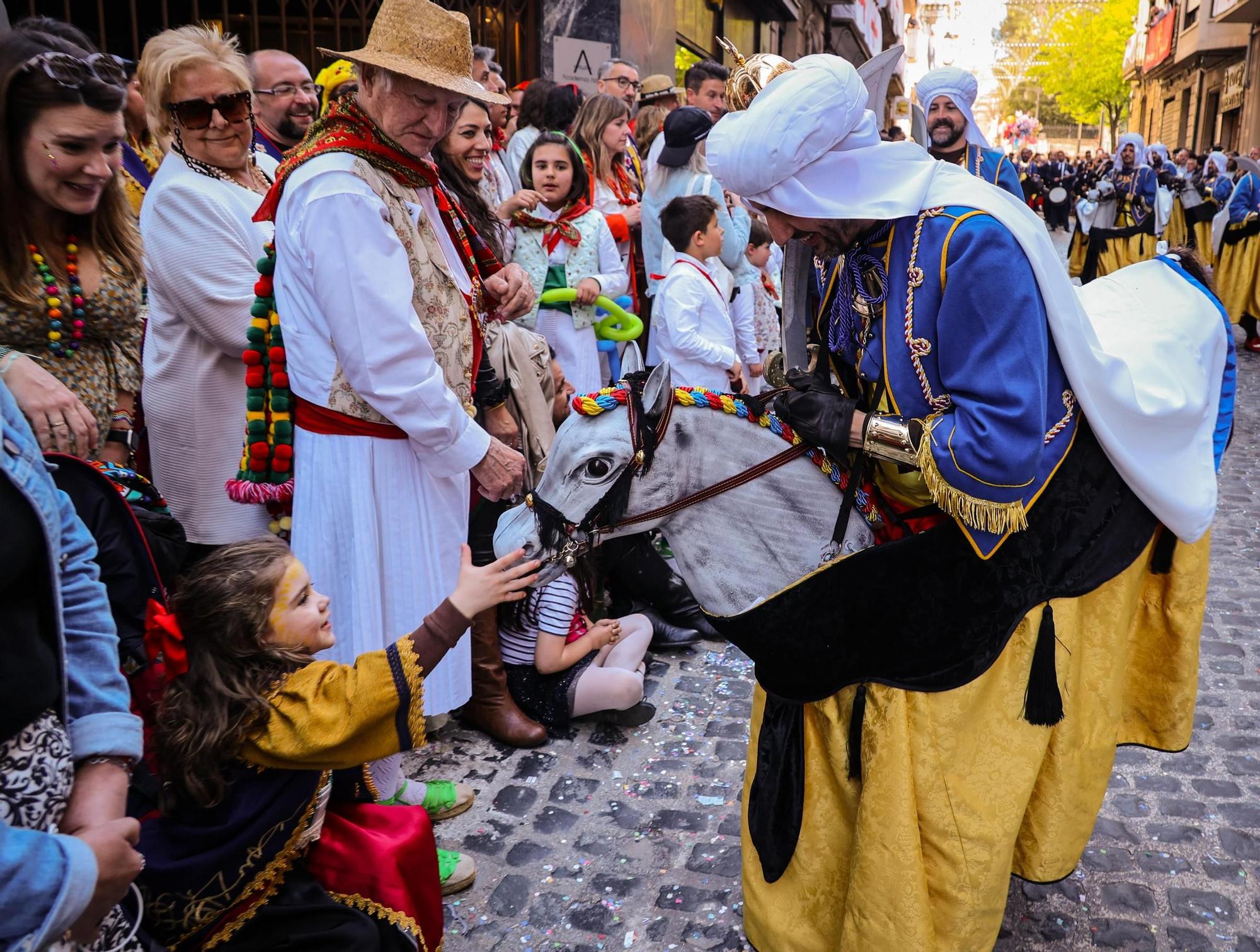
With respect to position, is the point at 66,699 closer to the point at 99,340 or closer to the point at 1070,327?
the point at 99,340

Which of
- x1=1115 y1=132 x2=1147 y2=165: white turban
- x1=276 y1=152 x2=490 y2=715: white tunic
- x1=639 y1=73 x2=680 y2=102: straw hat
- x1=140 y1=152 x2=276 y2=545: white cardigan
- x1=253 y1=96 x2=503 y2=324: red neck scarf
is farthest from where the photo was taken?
x1=1115 y1=132 x2=1147 y2=165: white turban

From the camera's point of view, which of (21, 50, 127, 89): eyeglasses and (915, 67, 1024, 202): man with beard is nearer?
(21, 50, 127, 89): eyeglasses

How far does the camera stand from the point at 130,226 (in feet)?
9.98

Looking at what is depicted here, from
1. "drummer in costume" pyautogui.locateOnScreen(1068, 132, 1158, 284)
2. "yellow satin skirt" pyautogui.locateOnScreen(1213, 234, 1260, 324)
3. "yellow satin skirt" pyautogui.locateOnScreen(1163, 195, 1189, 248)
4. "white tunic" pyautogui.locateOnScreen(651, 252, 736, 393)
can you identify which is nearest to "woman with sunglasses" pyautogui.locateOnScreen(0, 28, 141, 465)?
"white tunic" pyautogui.locateOnScreen(651, 252, 736, 393)

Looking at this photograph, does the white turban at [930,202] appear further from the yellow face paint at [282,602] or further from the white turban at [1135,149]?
the white turban at [1135,149]

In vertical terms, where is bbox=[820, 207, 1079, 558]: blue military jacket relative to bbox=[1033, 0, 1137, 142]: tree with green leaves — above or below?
below

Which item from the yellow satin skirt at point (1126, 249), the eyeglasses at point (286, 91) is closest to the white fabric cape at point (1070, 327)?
the eyeglasses at point (286, 91)

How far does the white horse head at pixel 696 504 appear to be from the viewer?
2398 millimetres

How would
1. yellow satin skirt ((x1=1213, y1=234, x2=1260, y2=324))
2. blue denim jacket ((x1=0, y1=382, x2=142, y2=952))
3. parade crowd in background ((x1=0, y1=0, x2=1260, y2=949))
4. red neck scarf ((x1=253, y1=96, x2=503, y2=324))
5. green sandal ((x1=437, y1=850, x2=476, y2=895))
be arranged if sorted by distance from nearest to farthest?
blue denim jacket ((x1=0, y1=382, x2=142, y2=952)), parade crowd in background ((x1=0, y1=0, x2=1260, y2=949)), red neck scarf ((x1=253, y1=96, x2=503, y2=324)), green sandal ((x1=437, y1=850, x2=476, y2=895)), yellow satin skirt ((x1=1213, y1=234, x2=1260, y2=324))

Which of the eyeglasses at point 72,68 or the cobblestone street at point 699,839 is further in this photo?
the cobblestone street at point 699,839

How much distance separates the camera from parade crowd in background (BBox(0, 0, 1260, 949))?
1.80 meters

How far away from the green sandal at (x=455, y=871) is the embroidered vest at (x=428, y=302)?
137 centimetres

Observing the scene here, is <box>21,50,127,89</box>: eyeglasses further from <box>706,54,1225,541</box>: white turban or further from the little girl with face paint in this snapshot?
<box>706,54,1225,541</box>: white turban

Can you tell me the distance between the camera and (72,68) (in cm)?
259
